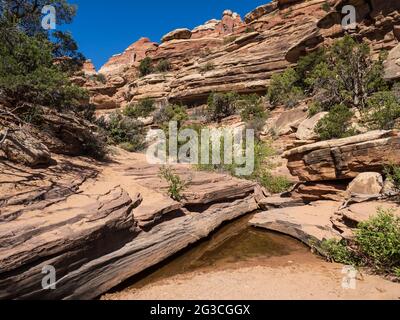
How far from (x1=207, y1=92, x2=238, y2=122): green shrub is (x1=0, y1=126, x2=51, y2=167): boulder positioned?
802 inches

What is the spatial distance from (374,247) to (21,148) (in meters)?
8.42

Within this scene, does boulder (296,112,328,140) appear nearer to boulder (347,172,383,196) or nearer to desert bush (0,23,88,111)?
boulder (347,172,383,196)

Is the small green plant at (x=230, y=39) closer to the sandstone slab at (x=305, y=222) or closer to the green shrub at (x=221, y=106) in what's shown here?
the green shrub at (x=221, y=106)

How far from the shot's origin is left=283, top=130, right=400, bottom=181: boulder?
823cm

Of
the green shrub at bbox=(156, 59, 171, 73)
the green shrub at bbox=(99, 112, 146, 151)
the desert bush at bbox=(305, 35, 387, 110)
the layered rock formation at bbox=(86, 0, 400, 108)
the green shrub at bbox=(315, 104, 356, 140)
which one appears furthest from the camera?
the green shrub at bbox=(156, 59, 171, 73)

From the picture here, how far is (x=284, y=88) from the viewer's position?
24812 mm

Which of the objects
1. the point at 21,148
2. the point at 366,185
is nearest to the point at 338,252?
the point at 366,185

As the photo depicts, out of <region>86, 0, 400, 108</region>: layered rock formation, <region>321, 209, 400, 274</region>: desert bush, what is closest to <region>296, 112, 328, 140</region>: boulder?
<region>86, 0, 400, 108</region>: layered rock formation

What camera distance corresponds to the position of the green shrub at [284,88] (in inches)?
942

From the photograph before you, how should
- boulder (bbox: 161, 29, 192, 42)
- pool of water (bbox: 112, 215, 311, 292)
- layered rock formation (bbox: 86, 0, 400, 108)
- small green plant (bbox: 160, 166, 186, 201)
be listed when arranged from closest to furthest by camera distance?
pool of water (bbox: 112, 215, 311, 292)
small green plant (bbox: 160, 166, 186, 201)
layered rock formation (bbox: 86, 0, 400, 108)
boulder (bbox: 161, 29, 192, 42)

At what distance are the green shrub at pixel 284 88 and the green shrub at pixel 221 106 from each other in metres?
3.72

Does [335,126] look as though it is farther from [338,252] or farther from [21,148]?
[21,148]
